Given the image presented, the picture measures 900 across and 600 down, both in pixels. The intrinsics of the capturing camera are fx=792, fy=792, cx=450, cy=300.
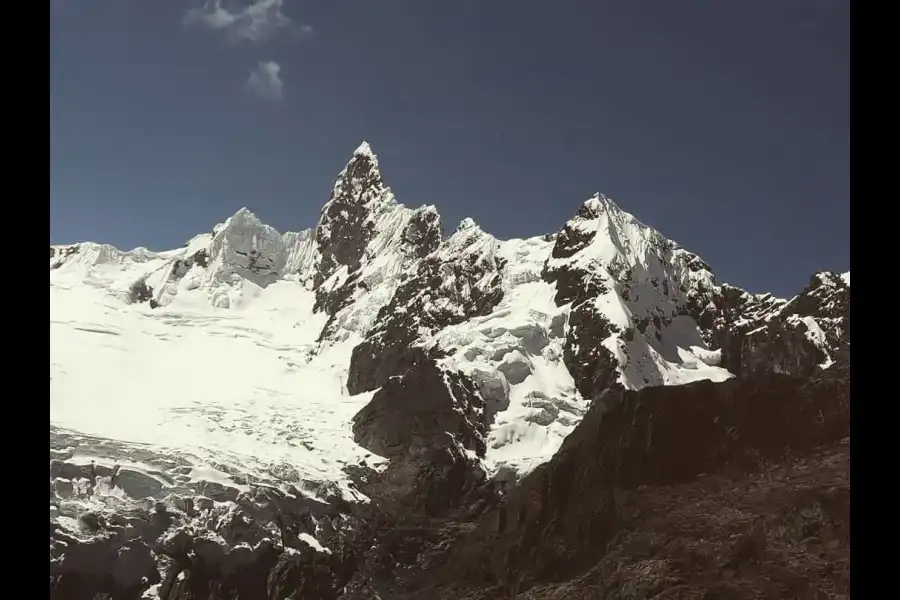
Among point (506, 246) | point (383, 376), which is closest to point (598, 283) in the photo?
point (506, 246)

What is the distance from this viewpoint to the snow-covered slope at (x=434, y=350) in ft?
120

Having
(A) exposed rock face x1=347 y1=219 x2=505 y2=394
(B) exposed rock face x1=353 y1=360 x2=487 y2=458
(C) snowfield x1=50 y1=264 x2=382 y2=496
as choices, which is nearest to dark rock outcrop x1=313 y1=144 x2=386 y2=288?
(C) snowfield x1=50 y1=264 x2=382 y2=496

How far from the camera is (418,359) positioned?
41.7m

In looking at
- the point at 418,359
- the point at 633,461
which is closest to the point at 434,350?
the point at 418,359

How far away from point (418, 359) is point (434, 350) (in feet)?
Result: 3.17

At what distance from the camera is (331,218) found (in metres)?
62.8

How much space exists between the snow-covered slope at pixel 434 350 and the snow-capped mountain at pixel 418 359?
0.11m

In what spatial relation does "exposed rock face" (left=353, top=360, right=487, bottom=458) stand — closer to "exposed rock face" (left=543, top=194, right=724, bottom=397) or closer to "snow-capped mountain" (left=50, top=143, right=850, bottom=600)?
"snow-capped mountain" (left=50, top=143, right=850, bottom=600)

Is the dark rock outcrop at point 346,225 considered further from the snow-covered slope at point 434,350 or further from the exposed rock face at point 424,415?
the exposed rock face at point 424,415

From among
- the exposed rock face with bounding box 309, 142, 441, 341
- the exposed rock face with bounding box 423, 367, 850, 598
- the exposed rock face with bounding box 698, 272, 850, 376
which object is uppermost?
the exposed rock face with bounding box 309, 142, 441, 341

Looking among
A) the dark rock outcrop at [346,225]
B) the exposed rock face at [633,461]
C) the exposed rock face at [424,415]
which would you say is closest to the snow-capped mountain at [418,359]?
the exposed rock face at [424,415]

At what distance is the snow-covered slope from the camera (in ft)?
120

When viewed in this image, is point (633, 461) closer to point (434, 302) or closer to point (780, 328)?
point (780, 328)

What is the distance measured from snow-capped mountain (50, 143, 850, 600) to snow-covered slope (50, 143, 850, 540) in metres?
0.11
